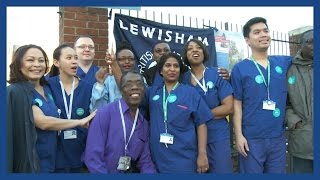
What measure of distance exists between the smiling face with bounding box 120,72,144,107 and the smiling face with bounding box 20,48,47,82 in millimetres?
769

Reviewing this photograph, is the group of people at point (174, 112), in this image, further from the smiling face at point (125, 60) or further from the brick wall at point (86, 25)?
the brick wall at point (86, 25)

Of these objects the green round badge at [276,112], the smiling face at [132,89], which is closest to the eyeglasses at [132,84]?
the smiling face at [132,89]

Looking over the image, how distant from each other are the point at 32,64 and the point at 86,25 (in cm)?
206

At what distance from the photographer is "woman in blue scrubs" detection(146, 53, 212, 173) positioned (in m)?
3.46

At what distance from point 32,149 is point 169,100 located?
132cm

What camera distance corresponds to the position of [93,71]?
13.8ft

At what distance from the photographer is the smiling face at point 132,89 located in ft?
11.2

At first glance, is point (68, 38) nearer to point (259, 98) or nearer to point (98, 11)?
point (98, 11)

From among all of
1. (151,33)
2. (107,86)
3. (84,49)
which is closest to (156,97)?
(107,86)

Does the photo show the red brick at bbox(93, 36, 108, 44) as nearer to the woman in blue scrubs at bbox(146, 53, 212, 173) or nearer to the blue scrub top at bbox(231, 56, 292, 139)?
→ the woman in blue scrubs at bbox(146, 53, 212, 173)

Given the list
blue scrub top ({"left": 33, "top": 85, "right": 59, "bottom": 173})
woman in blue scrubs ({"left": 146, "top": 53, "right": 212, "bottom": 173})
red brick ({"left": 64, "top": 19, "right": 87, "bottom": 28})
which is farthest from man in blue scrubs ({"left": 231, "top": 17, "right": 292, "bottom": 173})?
red brick ({"left": 64, "top": 19, "right": 87, "bottom": 28})

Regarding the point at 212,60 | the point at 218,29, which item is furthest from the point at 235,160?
the point at 218,29

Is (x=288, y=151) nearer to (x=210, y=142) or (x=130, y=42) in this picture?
(x=210, y=142)

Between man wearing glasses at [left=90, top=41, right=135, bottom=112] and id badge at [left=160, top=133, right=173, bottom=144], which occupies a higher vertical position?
man wearing glasses at [left=90, top=41, right=135, bottom=112]
